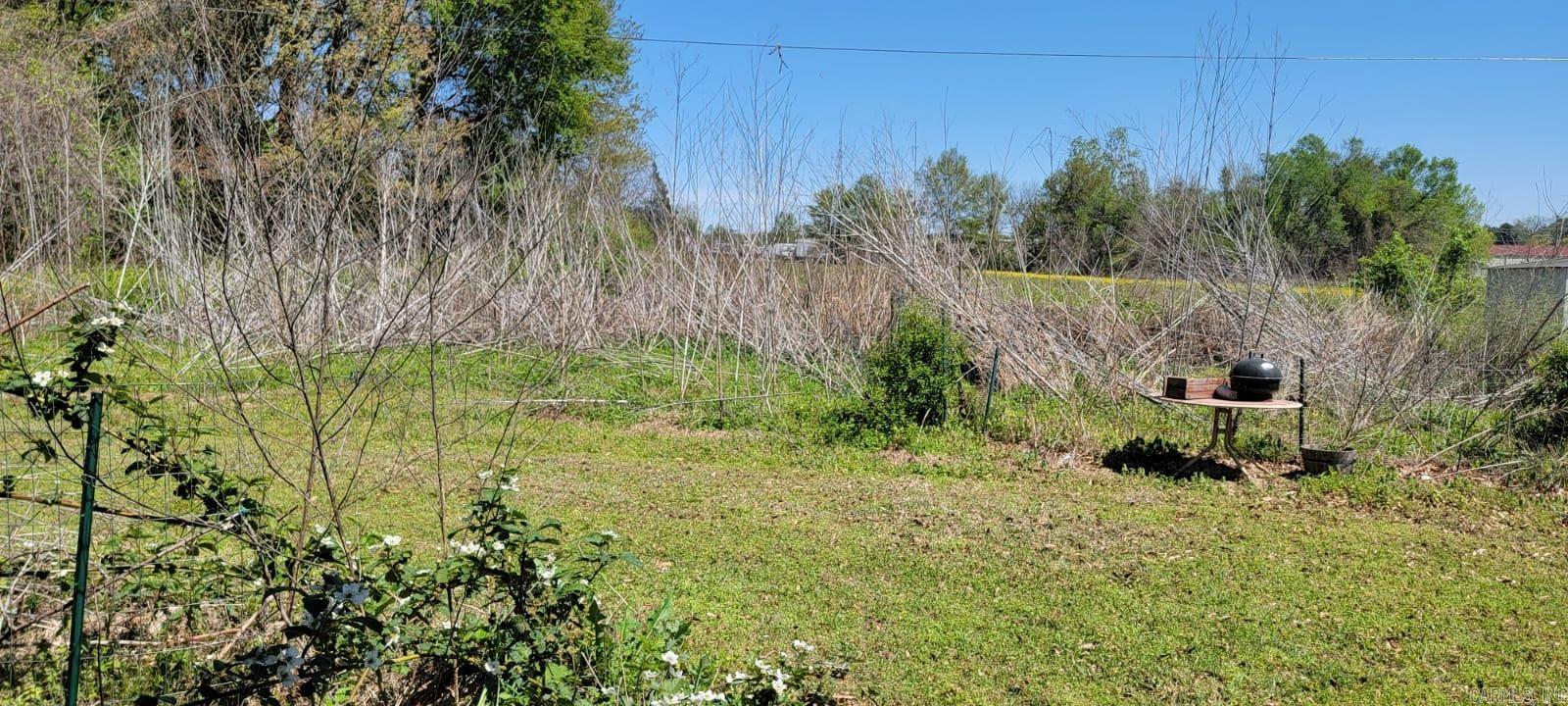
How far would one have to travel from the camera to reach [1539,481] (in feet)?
19.3

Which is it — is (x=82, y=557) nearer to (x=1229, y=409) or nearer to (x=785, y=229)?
(x=1229, y=409)

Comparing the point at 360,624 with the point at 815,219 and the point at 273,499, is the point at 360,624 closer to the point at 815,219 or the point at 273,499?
the point at 273,499

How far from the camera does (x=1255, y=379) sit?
6.00 m

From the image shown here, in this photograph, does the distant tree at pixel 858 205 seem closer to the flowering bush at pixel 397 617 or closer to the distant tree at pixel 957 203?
the distant tree at pixel 957 203

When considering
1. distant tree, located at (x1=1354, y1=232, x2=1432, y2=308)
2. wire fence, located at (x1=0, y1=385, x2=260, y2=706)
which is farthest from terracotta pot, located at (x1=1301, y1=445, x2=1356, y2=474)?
distant tree, located at (x1=1354, y1=232, x2=1432, y2=308)

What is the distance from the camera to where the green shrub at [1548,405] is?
6.21 m

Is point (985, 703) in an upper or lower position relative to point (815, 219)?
lower

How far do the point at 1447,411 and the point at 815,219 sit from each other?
5793 millimetres

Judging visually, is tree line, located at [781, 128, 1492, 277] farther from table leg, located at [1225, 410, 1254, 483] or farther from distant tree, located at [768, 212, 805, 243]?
table leg, located at [1225, 410, 1254, 483]

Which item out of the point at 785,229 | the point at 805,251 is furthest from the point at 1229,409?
the point at 805,251

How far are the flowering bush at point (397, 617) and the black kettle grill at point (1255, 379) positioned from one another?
4.15m

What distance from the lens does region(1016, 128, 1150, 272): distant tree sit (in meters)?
11.3

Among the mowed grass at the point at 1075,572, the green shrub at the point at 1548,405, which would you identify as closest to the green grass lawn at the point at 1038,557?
the mowed grass at the point at 1075,572

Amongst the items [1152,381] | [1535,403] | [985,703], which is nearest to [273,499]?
[985,703]
